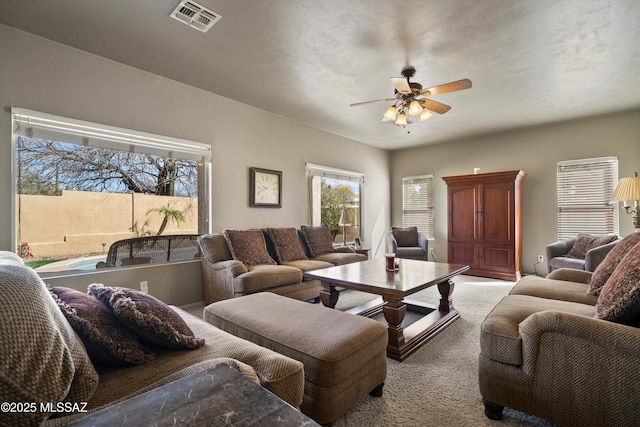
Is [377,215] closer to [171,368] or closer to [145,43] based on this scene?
[145,43]

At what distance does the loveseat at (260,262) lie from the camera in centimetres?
309

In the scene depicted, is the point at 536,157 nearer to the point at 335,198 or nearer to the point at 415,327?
the point at 335,198

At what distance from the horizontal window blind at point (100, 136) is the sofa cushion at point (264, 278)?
160 centimetres

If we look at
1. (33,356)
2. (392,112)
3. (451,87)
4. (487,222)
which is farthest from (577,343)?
(487,222)

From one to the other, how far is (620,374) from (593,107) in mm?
4533

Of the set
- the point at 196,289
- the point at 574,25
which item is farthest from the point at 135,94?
the point at 574,25

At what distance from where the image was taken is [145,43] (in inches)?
104

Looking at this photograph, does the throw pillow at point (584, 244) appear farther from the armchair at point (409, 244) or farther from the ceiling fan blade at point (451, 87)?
the ceiling fan blade at point (451, 87)

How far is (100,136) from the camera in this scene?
9.67 feet

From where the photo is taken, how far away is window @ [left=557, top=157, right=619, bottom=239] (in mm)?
4582

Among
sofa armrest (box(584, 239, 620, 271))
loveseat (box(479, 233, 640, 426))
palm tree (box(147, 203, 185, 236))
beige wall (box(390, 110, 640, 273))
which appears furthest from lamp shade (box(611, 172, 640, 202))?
palm tree (box(147, 203, 185, 236))

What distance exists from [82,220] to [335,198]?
12.7 feet

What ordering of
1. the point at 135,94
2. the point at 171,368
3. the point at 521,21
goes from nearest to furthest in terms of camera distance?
the point at 171,368 → the point at 521,21 → the point at 135,94

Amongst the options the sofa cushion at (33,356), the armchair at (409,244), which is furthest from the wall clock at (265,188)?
the sofa cushion at (33,356)
